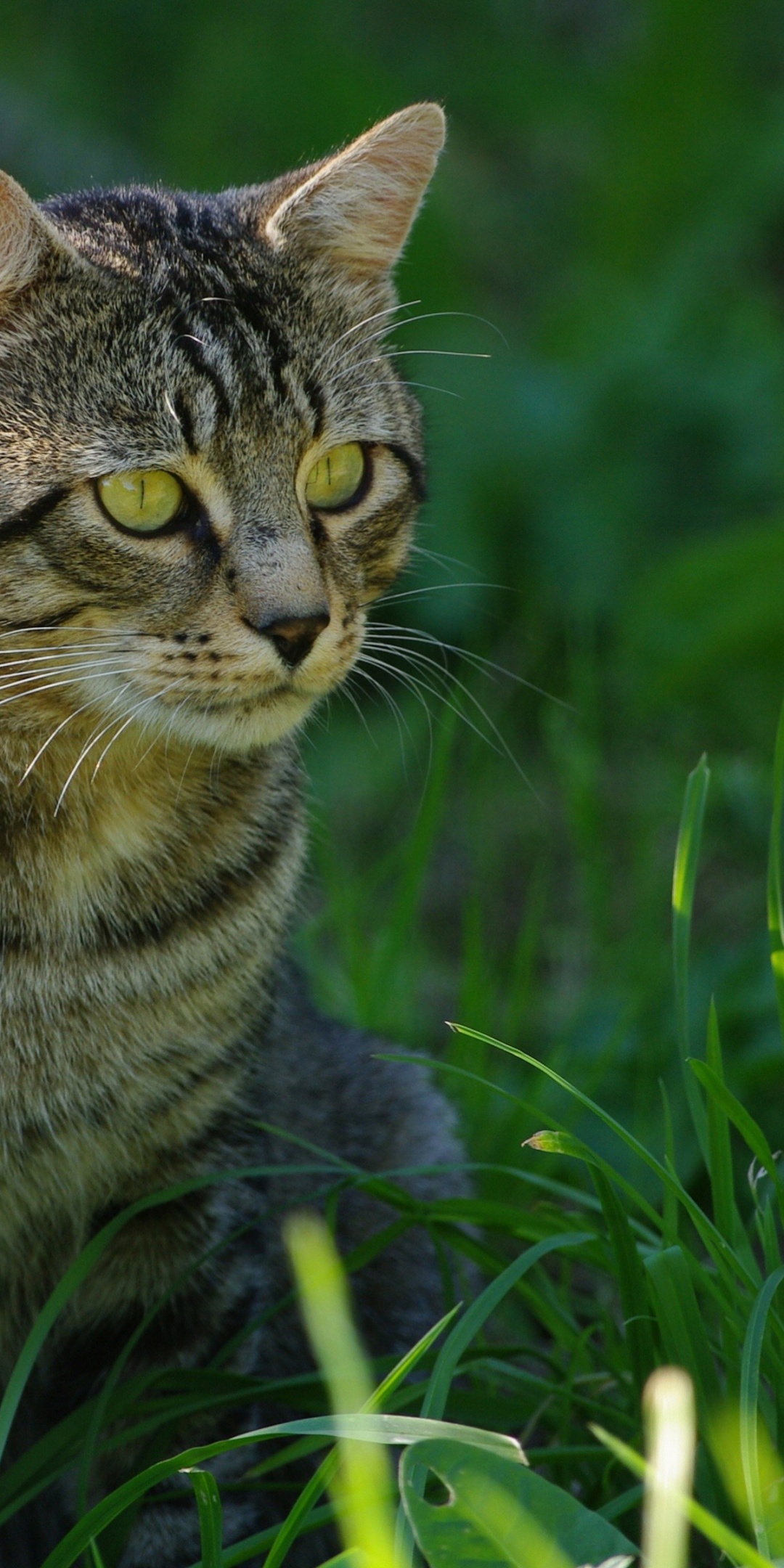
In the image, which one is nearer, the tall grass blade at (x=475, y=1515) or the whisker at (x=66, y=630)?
the tall grass blade at (x=475, y=1515)

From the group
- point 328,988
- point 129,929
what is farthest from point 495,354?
point 129,929

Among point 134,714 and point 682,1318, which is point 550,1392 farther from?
point 134,714

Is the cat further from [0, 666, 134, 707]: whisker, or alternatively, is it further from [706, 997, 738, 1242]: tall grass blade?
[706, 997, 738, 1242]: tall grass blade

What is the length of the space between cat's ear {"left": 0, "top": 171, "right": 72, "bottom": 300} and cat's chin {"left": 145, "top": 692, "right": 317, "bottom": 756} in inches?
21.2

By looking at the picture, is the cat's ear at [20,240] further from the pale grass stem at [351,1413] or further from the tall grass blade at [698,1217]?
the pale grass stem at [351,1413]

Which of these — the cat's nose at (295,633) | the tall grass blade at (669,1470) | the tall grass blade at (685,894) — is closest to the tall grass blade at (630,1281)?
the tall grass blade at (685,894)

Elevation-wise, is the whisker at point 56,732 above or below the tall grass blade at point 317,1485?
above

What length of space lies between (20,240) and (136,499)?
33 cm

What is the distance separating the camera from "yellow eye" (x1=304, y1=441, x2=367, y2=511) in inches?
78.4

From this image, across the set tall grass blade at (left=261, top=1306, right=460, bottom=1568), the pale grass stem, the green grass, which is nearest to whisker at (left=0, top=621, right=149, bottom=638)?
the green grass

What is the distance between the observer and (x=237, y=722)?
1874 mm

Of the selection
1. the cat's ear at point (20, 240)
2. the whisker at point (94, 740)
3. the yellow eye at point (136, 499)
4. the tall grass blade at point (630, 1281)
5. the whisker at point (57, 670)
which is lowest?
the tall grass blade at point (630, 1281)

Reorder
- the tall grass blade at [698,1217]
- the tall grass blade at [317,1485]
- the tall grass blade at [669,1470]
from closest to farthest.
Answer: the tall grass blade at [669,1470], the tall grass blade at [317,1485], the tall grass blade at [698,1217]

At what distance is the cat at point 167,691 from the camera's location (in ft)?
5.91
